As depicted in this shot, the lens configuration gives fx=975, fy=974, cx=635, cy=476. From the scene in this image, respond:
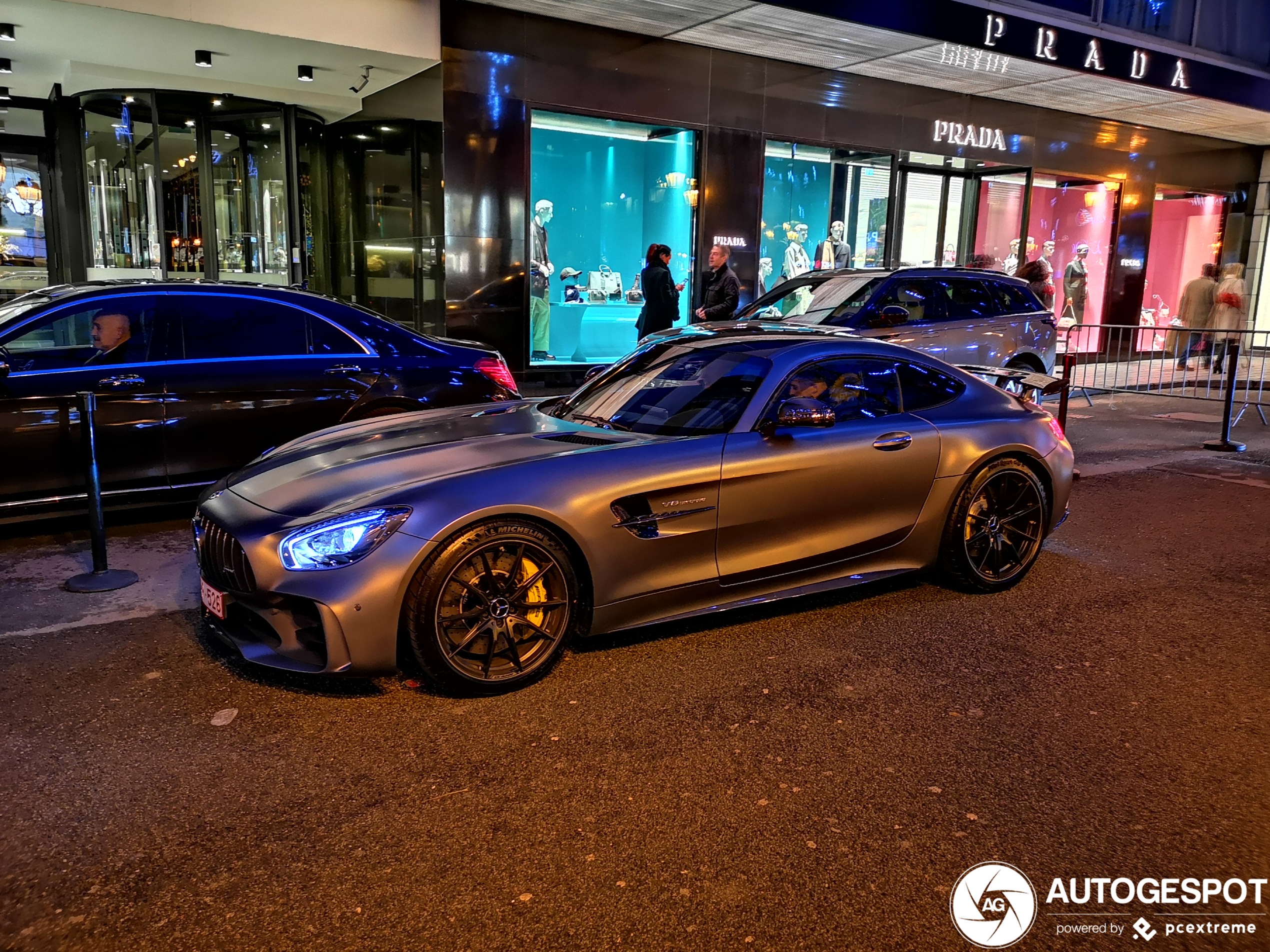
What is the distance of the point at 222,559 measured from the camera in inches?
163

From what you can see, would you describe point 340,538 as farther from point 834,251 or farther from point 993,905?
point 834,251

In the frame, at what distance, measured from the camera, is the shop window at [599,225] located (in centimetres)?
1365

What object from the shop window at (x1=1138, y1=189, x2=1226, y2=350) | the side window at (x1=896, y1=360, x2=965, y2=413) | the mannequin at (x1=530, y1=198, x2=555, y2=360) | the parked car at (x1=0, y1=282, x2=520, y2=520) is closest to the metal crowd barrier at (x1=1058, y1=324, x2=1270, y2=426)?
the shop window at (x1=1138, y1=189, x2=1226, y2=350)

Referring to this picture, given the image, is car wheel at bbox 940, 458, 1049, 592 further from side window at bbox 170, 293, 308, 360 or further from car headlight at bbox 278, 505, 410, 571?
side window at bbox 170, 293, 308, 360

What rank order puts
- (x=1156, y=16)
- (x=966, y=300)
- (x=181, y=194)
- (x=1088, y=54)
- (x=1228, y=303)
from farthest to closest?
1. (x=1228, y=303)
2. (x=1156, y=16)
3. (x=181, y=194)
4. (x=1088, y=54)
5. (x=966, y=300)

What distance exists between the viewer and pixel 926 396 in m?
5.57

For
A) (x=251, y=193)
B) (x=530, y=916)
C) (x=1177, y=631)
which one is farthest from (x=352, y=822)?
(x=251, y=193)

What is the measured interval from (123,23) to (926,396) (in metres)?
10.3

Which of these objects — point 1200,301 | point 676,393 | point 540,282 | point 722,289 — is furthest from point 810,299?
point 1200,301

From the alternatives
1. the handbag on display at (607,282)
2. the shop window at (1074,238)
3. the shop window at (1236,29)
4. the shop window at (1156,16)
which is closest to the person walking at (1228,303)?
the shop window at (1074,238)

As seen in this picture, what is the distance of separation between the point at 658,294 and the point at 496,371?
5656mm

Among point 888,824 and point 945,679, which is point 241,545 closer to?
point 888,824

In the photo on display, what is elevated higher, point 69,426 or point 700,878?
point 69,426

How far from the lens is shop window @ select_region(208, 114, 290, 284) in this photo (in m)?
14.7
